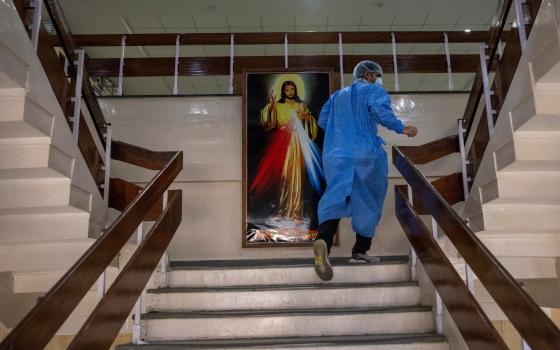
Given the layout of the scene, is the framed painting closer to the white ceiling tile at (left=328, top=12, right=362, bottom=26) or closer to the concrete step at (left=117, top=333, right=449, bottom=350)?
the concrete step at (left=117, top=333, right=449, bottom=350)

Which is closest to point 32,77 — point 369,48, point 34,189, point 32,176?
point 32,176

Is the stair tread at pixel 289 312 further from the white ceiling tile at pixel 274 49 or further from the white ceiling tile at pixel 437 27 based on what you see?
the white ceiling tile at pixel 274 49

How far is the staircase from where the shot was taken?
2.59 metres

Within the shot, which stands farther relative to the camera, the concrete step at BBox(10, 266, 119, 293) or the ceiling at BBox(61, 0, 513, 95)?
the ceiling at BBox(61, 0, 513, 95)

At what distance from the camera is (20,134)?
255 cm

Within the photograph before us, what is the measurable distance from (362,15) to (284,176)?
451cm

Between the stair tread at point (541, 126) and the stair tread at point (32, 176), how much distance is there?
2541mm

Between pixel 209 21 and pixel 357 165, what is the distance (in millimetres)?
5735

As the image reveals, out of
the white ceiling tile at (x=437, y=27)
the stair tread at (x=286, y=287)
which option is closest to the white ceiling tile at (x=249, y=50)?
the white ceiling tile at (x=437, y=27)

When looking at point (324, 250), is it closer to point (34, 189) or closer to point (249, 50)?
point (34, 189)

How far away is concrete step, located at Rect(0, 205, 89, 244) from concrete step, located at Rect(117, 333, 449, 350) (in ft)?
3.23

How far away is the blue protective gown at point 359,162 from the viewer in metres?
3.19

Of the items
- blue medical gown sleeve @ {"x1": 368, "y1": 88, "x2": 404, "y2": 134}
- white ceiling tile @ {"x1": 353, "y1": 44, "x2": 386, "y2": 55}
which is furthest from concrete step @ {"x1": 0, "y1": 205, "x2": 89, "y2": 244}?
white ceiling tile @ {"x1": 353, "y1": 44, "x2": 386, "y2": 55}

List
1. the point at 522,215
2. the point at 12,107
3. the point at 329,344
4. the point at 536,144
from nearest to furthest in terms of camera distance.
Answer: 1. the point at 12,107
2. the point at 329,344
3. the point at 536,144
4. the point at 522,215
